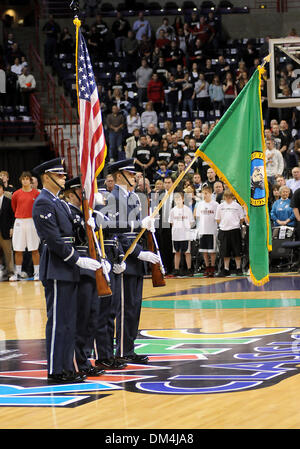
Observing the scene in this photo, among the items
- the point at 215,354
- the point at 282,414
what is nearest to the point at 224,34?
the point at 215,354

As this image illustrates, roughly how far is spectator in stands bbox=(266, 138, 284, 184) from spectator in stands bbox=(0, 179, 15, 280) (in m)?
4.88

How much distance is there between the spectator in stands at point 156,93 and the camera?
21.1 m

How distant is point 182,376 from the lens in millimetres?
7141

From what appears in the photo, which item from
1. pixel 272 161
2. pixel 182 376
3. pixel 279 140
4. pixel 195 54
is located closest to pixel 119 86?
pixel 195 54

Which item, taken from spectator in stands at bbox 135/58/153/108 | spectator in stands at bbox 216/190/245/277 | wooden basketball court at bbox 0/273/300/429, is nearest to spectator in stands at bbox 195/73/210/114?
spectator in stands at bbox 135/58/153/108

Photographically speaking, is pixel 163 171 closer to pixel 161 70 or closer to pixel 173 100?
pixel 173 100

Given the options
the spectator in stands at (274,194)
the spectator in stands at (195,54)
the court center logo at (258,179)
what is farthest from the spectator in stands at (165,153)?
the court center logo at (258,179)

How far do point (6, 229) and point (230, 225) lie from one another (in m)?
4.21

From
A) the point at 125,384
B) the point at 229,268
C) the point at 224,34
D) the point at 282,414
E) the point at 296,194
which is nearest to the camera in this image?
the point at 282,414

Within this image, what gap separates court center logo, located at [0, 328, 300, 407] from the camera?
6594mm

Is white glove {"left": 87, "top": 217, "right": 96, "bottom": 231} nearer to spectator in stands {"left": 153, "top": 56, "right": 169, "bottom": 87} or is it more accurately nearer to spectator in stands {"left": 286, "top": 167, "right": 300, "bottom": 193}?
spectator in stands {"left": 286, "top": 167, "right": 300, "bottom": 193}

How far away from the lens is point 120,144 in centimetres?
1992

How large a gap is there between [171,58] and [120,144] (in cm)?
369

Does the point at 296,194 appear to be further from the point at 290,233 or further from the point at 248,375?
the point at 248,375
